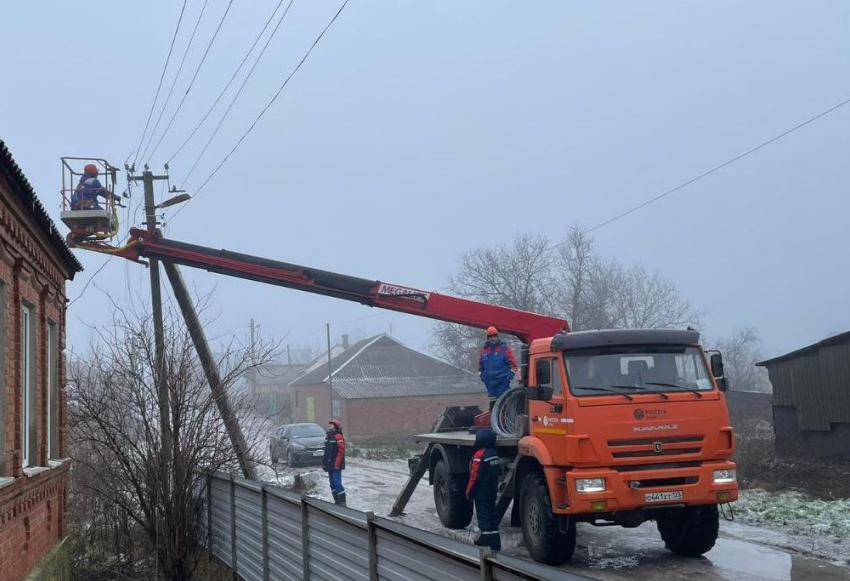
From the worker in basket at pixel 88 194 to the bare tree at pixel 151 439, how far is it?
14.4ft

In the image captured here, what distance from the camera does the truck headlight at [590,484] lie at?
10188 mm

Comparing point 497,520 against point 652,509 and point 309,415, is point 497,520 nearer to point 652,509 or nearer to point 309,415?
point 652,509

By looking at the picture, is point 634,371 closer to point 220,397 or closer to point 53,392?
point 220,397

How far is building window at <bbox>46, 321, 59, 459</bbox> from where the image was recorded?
36.9 feet

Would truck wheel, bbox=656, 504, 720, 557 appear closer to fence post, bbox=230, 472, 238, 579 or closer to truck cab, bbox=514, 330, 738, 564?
truck cab, bbox=514, 330, 738, 564

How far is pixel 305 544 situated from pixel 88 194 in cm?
1043

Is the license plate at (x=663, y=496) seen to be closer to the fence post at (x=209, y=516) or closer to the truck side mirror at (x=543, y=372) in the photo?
the truck side mirror at (x=543, y=372)

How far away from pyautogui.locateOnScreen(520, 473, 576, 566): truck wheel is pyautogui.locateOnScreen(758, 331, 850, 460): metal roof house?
11.1 metres

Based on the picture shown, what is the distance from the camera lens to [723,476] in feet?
34.8

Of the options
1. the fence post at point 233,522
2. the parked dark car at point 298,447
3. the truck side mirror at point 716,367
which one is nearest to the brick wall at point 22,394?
the fence post at point 233,522

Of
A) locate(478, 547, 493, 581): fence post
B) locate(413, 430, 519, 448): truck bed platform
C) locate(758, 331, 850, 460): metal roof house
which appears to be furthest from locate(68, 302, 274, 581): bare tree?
locate(758, 331, 850, 460): metal roof house

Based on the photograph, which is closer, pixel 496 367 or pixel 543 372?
pixel 543 372

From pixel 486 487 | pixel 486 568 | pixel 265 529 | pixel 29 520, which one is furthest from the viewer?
pixel 486 487

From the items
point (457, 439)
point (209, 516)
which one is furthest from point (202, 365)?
point (457, 439)
